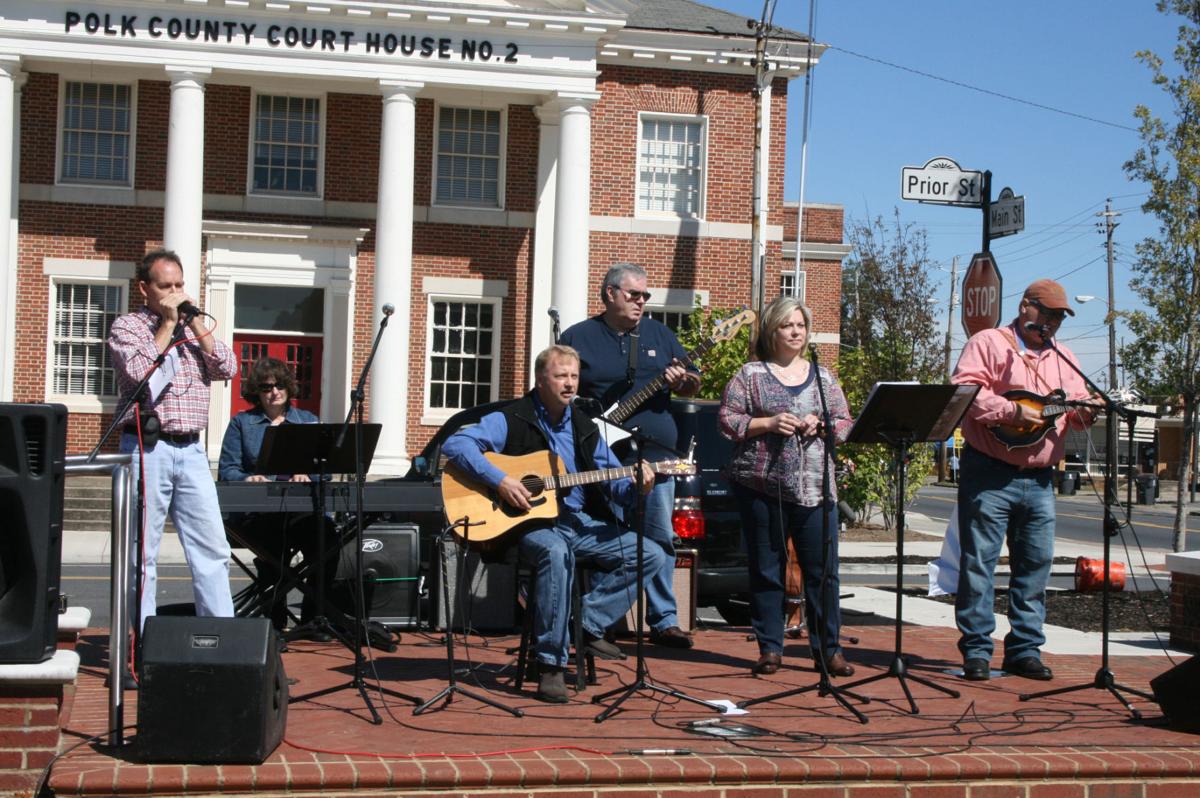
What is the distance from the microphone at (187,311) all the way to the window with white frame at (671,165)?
1945cm

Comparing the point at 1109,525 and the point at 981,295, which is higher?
the point at 981,295

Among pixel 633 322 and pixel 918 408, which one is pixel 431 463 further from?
pixel 918 408

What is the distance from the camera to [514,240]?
2556 cm

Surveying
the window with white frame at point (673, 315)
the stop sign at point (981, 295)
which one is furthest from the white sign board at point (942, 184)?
the window with white frame at point (673, 315)

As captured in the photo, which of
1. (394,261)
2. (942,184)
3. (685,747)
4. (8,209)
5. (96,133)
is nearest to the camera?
(685,747)

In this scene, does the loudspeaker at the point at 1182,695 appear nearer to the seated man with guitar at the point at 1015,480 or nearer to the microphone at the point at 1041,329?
the seated man with guitar at the point at 1015,480

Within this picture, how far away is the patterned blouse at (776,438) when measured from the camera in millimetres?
7730

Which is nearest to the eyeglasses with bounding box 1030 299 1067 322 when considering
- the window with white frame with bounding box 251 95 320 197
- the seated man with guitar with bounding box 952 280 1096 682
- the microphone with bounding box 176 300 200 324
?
the seated man with guitar with bounding box 952 280 1096 682

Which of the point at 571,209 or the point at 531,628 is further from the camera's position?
the point at 571,209

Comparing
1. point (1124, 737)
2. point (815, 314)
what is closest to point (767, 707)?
point (1124, 737)

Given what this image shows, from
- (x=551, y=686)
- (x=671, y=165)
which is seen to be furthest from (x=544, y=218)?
(x=551, y=686)

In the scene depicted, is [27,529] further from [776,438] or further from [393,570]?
[393,570]

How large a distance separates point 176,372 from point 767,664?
3.60 m

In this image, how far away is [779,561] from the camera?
7902 millimetres
